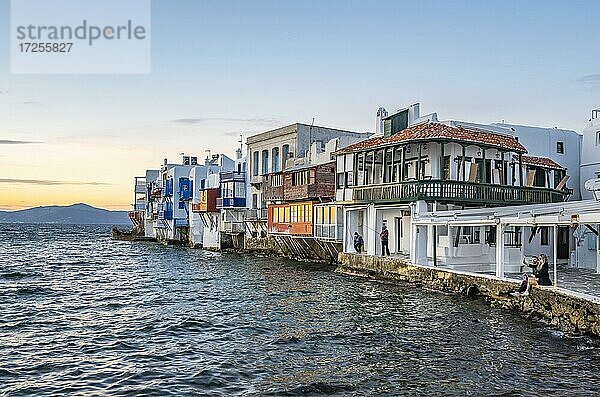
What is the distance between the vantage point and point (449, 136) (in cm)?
3191

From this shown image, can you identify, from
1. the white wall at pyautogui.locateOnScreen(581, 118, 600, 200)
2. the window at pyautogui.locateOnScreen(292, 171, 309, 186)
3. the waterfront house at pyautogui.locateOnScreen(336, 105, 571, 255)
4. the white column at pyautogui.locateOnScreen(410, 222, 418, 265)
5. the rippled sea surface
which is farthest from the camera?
the window at pyautogui.locateOnScreen(292, 171, 309, 186)

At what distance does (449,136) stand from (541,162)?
999cm

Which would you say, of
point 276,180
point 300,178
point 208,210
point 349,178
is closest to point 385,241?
point 349,178

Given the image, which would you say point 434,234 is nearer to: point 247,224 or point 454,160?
point 454,160

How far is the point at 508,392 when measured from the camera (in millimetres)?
12984

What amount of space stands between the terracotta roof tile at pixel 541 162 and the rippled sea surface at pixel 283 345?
14290 mm

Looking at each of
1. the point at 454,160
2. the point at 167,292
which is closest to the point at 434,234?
the point at 454,160

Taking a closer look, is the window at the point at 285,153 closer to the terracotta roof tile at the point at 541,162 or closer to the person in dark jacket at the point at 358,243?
the person in dark jacket at the point at 358,243

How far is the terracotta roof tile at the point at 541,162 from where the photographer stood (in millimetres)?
38000

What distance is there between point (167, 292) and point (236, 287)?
351cm

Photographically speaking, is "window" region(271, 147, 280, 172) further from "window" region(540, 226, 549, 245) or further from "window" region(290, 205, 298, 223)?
"window" region(540, 226, 549, 245)

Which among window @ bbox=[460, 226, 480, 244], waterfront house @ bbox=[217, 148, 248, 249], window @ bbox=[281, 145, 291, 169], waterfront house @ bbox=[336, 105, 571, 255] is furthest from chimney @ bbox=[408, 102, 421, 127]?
waterfront house @ bbox=[217, 148, 248, 249]

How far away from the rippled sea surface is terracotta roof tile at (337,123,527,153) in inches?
315

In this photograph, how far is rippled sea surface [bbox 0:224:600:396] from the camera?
13.7 m
